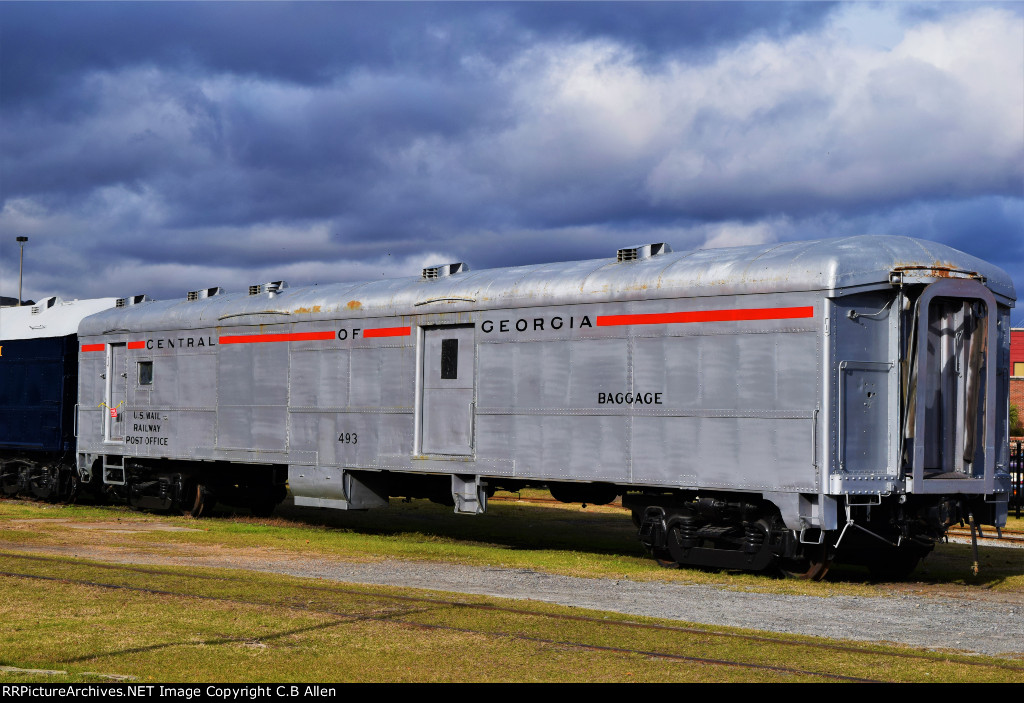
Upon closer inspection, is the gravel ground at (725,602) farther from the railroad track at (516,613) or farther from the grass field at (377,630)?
the railroad track at (516,613)

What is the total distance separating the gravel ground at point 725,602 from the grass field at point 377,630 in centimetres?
53

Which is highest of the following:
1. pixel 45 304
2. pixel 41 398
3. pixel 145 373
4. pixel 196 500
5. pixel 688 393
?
pixel 45 304

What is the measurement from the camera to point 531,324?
1605 cm

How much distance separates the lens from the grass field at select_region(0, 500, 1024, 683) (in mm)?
8469

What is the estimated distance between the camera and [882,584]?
14.6m

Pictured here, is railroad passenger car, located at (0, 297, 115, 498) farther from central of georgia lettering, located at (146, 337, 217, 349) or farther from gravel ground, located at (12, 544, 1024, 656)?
gravel ground, located at (12, 544, 1024, 656)

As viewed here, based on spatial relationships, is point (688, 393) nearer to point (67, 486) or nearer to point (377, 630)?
point (377, 630)

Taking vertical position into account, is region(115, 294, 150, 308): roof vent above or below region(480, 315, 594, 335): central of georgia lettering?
above

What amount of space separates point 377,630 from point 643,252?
7.41 meters

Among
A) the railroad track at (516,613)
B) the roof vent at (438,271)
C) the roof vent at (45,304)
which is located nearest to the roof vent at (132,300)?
the roof vent at (45,304)

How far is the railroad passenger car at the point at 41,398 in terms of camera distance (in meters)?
24.2

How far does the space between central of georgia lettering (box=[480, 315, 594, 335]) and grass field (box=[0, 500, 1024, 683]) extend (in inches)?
123

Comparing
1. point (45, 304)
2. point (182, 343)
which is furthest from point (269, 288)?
point (45, 304)

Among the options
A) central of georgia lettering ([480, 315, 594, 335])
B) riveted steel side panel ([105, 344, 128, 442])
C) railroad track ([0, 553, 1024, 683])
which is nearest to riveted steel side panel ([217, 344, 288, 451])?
riveted steel side panel ([105, 344, 128, 442])
